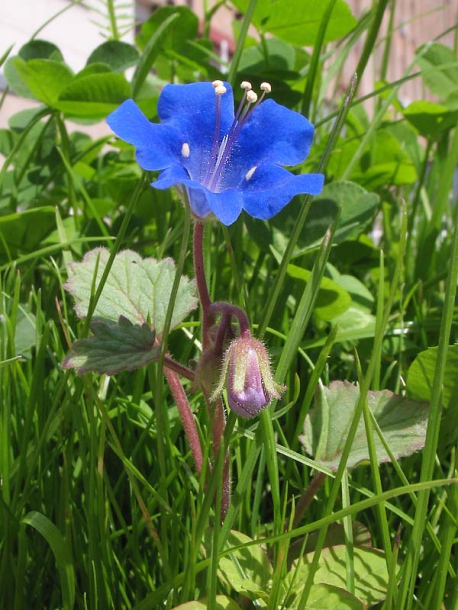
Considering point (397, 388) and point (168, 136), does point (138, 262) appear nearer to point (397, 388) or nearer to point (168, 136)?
point (168, 136)

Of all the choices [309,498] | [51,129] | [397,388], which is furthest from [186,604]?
[51,129]

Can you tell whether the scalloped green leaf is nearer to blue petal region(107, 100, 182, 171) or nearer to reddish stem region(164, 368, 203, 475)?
reddish stem region(164, 368, 203, 475)

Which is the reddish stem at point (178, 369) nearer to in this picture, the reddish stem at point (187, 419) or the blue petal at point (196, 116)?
the reddish stem at point (187, 419)

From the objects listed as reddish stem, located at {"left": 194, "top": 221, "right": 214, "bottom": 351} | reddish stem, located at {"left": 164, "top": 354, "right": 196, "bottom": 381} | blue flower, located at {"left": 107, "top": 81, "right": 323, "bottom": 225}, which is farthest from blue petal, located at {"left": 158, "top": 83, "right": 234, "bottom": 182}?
reddish stem, located at {"left": 164, "top": 354, "right": 196, "bottom": 381}

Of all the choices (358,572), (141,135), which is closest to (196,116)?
(141,135)

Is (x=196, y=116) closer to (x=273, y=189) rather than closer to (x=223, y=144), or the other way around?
(x=223, y=144)
